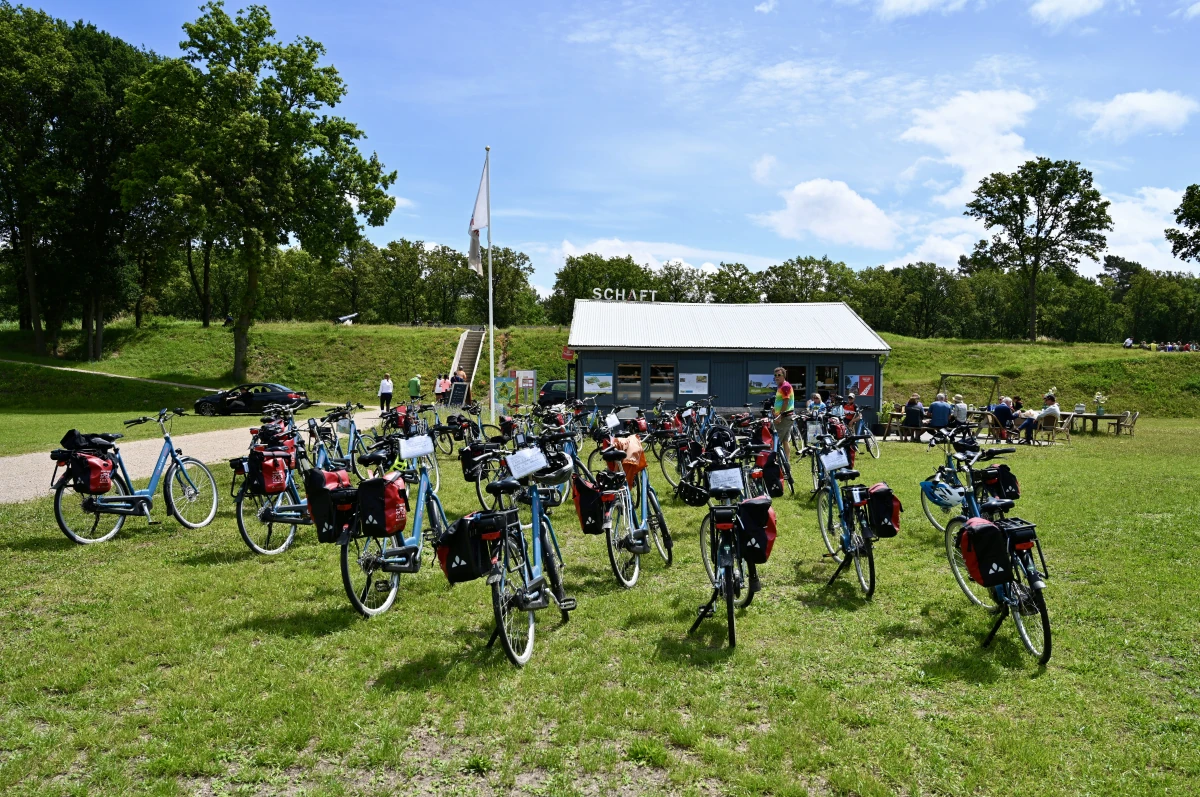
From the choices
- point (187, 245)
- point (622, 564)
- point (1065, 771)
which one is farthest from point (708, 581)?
point (187, 245)

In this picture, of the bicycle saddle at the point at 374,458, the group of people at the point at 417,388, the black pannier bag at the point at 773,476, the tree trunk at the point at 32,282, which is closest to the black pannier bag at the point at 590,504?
the bicycle saddle at the point at 374,458

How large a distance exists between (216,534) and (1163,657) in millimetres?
8163

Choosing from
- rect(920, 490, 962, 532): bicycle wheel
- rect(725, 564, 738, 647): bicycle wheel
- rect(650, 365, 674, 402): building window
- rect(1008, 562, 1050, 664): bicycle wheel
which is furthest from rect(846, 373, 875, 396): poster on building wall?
rect(725, 564, 738, 647): bicycle wheel

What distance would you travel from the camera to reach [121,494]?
7.30 m

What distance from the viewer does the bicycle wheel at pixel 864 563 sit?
220 inches

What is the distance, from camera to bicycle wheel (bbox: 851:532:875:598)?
558cm

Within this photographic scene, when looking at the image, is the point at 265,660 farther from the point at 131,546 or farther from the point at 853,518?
the point at 853,518

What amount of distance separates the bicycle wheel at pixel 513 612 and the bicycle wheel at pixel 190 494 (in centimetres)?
500

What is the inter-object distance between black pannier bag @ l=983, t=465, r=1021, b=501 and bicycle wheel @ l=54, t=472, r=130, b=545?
8.11m

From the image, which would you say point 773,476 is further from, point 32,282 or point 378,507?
point 32,282

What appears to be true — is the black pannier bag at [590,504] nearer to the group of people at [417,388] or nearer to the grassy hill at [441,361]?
the group of people at [417,388]

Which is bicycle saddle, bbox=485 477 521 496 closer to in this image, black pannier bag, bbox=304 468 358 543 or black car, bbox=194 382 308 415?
black pannier bag, bbox=304 468 358 543

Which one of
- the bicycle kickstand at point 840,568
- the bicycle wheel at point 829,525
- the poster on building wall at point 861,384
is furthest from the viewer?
the poster on building wall at point 861,384

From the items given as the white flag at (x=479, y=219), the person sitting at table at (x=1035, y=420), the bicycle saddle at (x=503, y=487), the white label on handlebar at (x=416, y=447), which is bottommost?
the person sitting at table at (x=1035, y=420)
